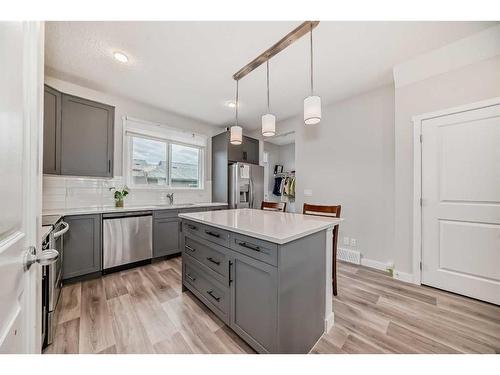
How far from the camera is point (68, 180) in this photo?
2.66m

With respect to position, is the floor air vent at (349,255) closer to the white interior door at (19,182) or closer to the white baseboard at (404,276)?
the white baseboard at (404,276)

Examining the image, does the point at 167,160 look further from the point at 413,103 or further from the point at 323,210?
the point at 413,103

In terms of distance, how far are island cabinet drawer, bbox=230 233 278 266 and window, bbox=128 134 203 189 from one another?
268 cm

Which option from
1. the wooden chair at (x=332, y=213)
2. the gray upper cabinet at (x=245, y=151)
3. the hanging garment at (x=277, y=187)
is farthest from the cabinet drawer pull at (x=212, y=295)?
the hanging garment at (x=277, y=187)

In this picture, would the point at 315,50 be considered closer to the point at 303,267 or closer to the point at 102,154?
the point at 303,267

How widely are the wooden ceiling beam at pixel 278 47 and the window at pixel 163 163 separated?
6.50ft

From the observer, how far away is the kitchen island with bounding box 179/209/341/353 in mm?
1121

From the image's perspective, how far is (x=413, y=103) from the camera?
234cm

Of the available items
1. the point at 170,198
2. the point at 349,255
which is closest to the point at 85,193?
the point at 170,198

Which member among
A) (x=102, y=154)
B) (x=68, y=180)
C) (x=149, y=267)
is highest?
(x=102, y=154)

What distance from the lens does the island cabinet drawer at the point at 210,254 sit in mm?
1487

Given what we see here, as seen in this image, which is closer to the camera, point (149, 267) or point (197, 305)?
point (197, 305)
